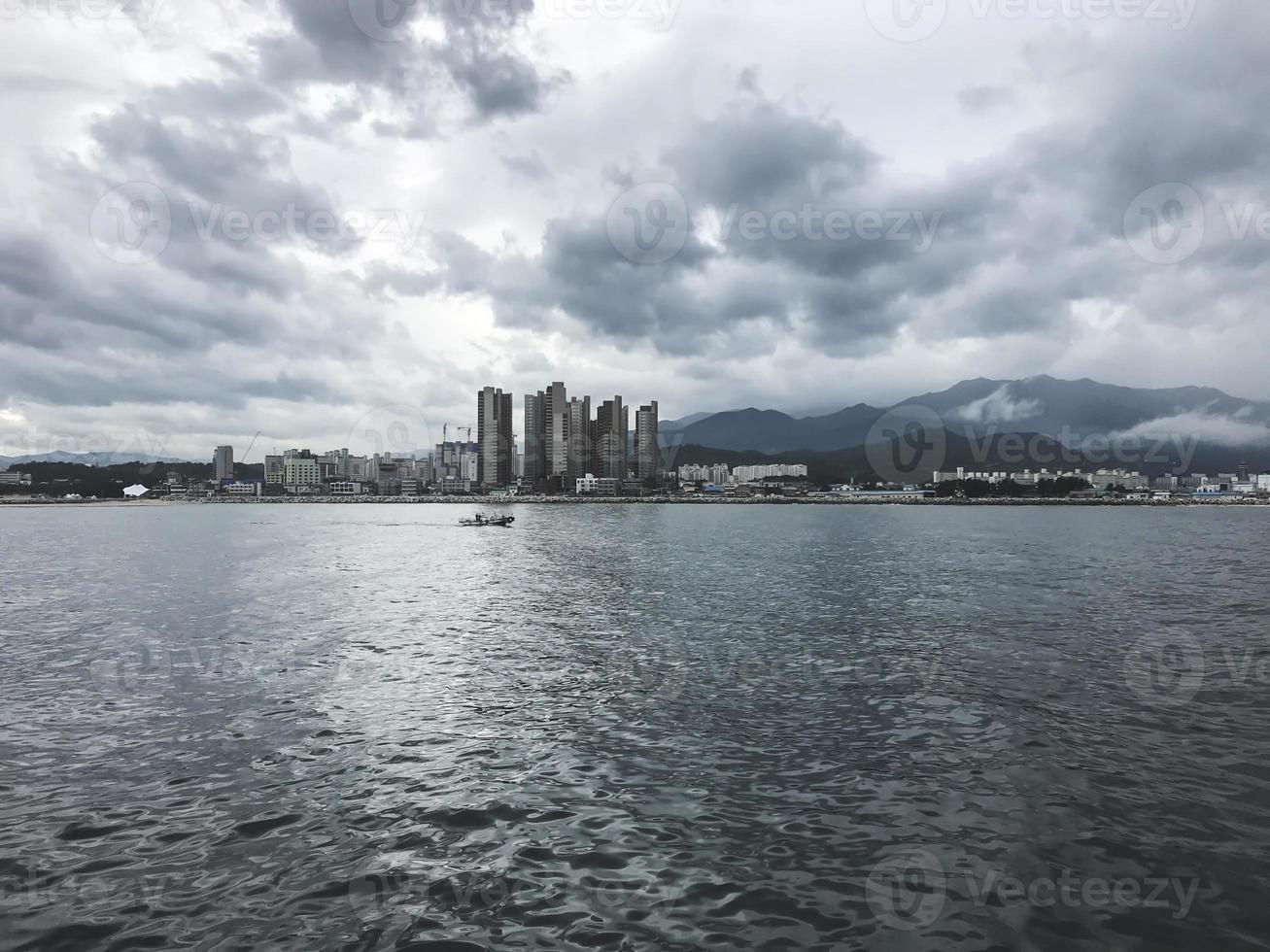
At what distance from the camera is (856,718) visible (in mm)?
22531

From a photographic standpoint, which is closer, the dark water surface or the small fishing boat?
the dark water surface

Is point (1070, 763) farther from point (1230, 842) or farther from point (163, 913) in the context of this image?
point (163, 913)

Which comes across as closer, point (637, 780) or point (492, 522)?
point (637, 780)

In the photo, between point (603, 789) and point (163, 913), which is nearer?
point (163, 913)

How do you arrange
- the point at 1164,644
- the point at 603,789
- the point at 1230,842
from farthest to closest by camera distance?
the point at 1164,644 < the point at 603,789 < the point at 1230,842

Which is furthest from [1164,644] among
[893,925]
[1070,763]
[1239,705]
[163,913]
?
[163,913]

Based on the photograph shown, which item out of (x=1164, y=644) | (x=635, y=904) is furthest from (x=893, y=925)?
(x=1164, y=644)

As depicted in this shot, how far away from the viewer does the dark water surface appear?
11.9 m

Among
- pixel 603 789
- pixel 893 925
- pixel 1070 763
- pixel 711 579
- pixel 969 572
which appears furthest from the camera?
pixel 969 572

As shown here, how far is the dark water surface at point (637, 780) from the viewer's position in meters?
11.9

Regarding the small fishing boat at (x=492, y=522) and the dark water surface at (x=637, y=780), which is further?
the small fishing boat at (x=492, y=522)

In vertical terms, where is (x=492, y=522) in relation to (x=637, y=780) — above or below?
below

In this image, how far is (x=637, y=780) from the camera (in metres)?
17.8

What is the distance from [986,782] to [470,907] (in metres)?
13.3
